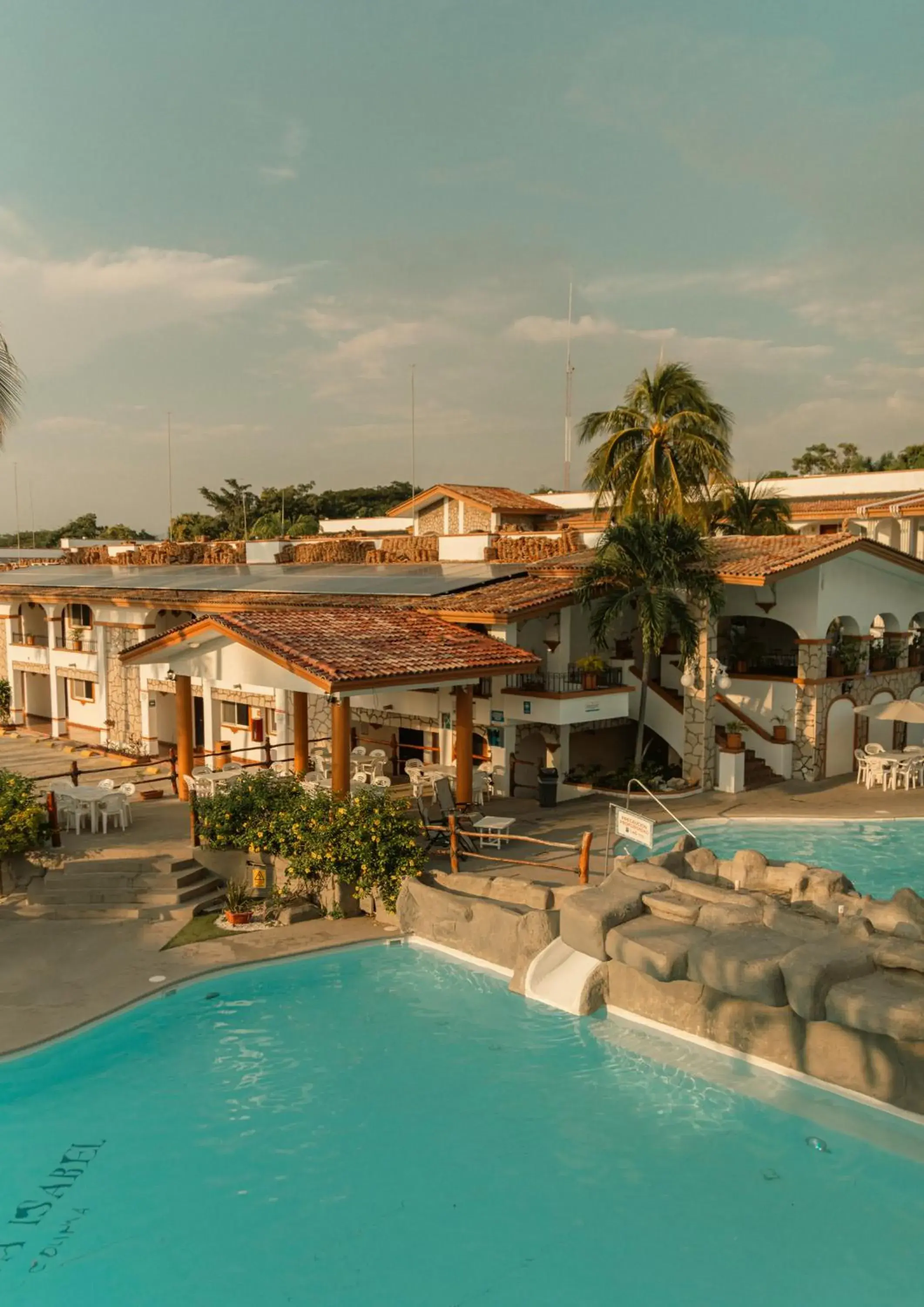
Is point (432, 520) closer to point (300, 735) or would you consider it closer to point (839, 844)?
point (300, 735)

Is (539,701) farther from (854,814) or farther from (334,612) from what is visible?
(854,814)

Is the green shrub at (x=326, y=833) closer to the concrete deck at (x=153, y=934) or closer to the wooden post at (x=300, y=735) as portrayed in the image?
the concrete deck at (x=153, y=934)

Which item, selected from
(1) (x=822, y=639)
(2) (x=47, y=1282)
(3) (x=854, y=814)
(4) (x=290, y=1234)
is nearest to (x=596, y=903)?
(4) (x=290, y=1234)

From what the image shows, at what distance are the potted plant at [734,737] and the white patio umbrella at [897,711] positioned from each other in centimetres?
346

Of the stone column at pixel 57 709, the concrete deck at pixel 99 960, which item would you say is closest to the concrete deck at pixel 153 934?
the concrete deck at pixel 99 960

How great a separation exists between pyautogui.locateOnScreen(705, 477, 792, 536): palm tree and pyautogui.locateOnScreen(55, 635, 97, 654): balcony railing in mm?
21964

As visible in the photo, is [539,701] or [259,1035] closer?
[259,1035]

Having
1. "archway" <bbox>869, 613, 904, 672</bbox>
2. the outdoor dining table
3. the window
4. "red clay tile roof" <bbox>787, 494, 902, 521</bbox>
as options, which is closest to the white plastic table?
the outdoor dining table

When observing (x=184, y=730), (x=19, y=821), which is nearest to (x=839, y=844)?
(x=184, y=730)

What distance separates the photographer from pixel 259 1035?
524 inches

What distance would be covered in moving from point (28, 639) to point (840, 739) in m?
29.7

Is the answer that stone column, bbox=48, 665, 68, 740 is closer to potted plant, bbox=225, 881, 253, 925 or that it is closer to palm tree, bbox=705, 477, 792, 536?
potted plant, bbox=225, 881, 253, 925

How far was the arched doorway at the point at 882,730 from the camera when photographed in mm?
29578

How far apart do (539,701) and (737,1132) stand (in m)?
13.4
